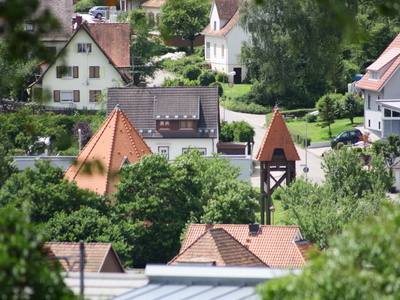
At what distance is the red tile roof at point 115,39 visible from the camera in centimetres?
6356

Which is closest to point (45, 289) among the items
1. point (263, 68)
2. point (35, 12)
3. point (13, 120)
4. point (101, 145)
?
point (35, 12)

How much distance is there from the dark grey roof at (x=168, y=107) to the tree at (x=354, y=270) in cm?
4338

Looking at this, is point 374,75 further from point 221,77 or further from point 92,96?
point 92,96

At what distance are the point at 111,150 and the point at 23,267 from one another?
3302 cm

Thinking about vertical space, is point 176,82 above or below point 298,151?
above

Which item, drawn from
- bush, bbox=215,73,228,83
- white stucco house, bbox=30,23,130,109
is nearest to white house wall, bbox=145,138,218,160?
white stucco house, bbox=30,23,130,109

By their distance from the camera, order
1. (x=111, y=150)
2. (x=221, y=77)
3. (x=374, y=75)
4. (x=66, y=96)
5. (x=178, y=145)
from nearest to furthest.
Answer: (x=111, y=150) → (x=178, y=145) → (x=374, y=75) → (x=66, y=96) → (x=221, y=77)

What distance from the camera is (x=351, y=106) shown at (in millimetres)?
60938

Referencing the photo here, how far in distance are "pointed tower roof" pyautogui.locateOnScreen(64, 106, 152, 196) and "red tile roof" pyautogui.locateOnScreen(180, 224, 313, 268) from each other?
615cm

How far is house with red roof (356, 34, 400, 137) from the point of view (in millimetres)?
56438

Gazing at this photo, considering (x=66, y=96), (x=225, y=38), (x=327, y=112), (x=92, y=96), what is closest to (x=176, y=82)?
(x=92, y=96)

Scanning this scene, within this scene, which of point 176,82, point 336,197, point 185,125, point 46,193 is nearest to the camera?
point 46,193

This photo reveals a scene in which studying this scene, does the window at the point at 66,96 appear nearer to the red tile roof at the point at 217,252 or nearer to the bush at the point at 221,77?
the bush at the point at 221,77

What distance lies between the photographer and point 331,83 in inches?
2665
